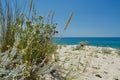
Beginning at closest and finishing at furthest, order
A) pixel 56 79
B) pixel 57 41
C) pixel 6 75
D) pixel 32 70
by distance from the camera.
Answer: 1. pixel 6 75
2. pixel 32 70
3. pixel 56 79
4. pixel 57 41

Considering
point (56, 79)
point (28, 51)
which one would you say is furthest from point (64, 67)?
point (28, 51)

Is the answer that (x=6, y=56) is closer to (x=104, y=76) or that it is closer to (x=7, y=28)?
(x=7, y=28)

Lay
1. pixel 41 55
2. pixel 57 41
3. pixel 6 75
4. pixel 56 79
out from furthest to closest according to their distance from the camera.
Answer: pixel 57 41, pixel 41 55, pixel 56 79, pixel 6 75

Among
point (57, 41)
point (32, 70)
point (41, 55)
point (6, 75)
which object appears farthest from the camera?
point (57, 41)

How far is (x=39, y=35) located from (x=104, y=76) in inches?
58.1

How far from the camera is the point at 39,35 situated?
3633 millimetres

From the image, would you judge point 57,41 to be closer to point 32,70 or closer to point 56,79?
point 56,79

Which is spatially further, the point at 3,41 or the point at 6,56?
the point at 3,41

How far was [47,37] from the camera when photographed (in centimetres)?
385

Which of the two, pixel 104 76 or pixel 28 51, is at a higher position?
pixel 28 51

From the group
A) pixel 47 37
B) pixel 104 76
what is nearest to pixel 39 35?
pixel 47 37

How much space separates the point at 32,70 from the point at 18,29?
707 mm

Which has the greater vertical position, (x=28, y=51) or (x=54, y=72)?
(x=28, y=51)

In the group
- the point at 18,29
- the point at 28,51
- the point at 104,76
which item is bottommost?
the point at 104,76
